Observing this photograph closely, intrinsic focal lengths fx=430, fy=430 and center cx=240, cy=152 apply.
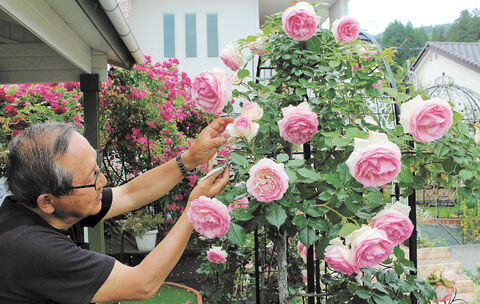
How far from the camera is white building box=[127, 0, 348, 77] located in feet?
37.5

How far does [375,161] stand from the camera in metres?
1.20

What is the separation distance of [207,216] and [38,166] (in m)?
0.50

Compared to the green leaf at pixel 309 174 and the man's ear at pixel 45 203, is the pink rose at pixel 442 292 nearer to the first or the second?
the green leaf at pixel 309 174

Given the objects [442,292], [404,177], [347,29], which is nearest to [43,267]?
[404,177]

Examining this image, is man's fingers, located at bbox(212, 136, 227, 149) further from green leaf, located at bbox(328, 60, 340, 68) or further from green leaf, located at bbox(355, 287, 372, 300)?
green leaf, located at bbox(355, 287, 372, 300)

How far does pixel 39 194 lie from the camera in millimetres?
1237

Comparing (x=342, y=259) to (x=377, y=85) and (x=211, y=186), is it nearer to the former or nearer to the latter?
(x=211, y=186)

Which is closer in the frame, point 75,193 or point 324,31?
point 75,193

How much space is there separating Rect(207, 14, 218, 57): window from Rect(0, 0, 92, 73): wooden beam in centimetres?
848

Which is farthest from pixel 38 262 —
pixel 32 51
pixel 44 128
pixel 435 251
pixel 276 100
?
pixel 435 251

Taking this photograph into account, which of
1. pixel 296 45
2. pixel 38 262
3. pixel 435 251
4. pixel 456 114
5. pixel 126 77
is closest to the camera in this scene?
pixel 38 262

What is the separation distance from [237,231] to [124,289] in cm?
38

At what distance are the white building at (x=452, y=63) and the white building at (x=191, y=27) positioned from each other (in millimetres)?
8961

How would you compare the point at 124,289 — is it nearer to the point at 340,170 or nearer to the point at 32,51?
the point at 340,170
